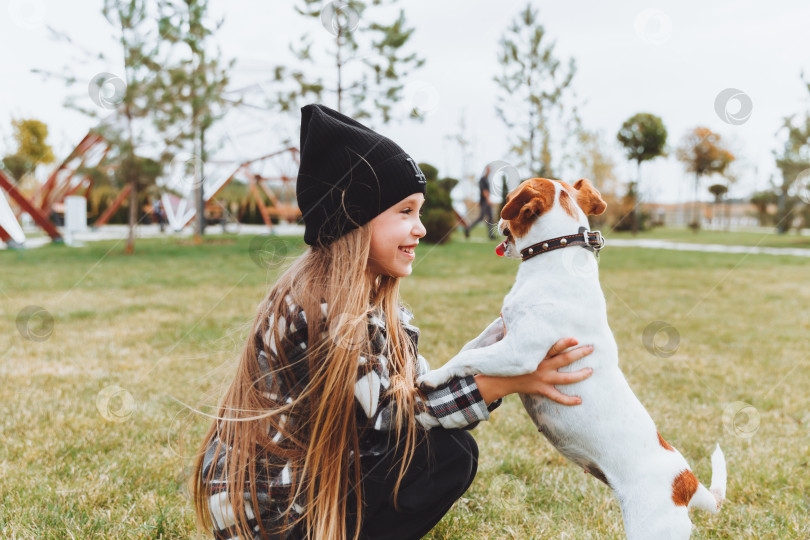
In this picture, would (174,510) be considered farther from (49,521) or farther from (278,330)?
(278,330)

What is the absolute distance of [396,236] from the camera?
68.4 inches

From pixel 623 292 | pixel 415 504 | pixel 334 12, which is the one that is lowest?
pixel 623 292

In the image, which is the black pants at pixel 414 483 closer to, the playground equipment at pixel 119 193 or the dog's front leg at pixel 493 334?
the dog's front leg at pixel 493 334

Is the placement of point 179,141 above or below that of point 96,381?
above

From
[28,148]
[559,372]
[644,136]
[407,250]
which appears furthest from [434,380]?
[28,148]

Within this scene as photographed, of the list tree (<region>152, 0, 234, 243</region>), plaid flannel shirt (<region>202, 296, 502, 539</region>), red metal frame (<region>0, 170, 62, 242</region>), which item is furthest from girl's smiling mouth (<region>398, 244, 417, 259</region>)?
red metal frame (<region>0, 170, 62, 242</region>)

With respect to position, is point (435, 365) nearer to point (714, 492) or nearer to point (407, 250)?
point (407, 250)

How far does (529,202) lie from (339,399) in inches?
29.9

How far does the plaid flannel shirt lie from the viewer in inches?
60.2

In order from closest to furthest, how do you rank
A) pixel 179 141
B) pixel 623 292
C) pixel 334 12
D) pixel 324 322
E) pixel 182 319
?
pixel 324 322
pixel 334 12
pixel 182 319
pixel 623 292
pixel 179 141

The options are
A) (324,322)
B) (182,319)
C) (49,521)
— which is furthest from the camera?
(182,319)

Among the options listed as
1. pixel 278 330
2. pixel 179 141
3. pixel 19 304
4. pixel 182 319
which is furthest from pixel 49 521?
pixel 179 141

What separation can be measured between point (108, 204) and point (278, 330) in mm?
23640

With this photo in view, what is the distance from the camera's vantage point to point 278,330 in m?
1.65
